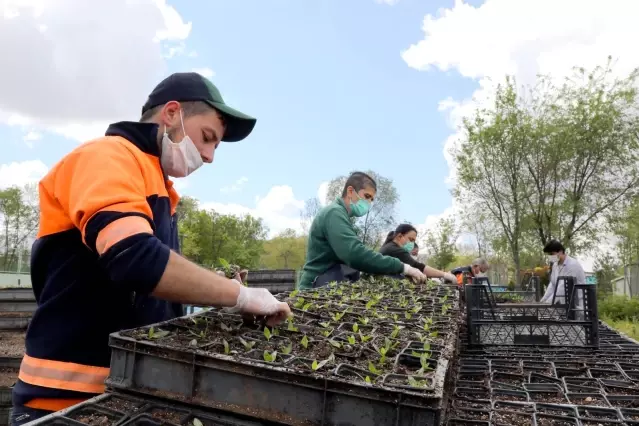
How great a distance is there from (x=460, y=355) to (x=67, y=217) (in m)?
2.54

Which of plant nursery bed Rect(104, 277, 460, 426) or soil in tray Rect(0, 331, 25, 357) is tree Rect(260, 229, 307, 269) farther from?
plant nursery bed Rect(104, 277, 460, 426)

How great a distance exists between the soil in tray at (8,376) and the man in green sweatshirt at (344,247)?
10.7ft

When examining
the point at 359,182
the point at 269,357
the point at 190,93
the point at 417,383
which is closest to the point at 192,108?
the point at 190,93

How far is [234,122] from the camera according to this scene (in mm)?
2168

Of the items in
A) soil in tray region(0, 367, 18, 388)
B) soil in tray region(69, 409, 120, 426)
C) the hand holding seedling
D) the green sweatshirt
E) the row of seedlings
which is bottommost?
soil in tray region(0, 367, 18, 388)

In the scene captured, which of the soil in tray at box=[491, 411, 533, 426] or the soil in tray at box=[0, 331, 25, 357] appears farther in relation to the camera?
the soil in tray at box=[0, 331, 25, 357]

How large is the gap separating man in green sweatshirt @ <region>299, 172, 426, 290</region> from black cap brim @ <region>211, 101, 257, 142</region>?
2070mm

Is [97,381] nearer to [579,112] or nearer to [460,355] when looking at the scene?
[460,355]

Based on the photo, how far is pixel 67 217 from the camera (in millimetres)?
1662

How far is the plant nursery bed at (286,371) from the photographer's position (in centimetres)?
132

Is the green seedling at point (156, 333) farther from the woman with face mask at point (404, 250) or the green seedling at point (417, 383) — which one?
the woman with face mask at point (404, 250)

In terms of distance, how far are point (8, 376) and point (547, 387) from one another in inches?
211

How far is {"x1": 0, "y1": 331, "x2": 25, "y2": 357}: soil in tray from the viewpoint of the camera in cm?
636

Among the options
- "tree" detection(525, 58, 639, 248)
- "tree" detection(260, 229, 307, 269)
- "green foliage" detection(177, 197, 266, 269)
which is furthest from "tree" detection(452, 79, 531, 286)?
"tree" detection(260, 229, 307, 269)
